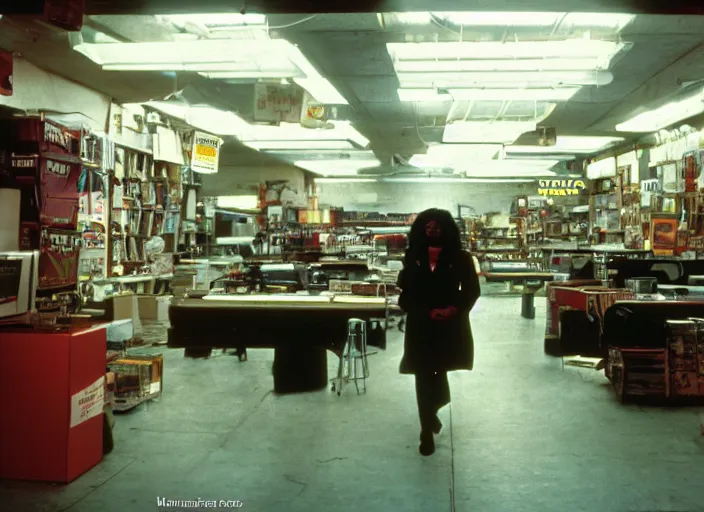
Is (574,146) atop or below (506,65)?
atop

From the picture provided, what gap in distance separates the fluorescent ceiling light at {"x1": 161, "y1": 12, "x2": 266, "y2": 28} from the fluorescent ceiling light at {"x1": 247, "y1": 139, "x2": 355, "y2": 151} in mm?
5601

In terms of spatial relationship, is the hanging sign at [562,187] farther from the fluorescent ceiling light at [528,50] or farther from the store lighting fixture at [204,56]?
the store lighting fixture at [204,56]

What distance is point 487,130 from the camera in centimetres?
839

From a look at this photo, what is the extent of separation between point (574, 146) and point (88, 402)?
1156 cm

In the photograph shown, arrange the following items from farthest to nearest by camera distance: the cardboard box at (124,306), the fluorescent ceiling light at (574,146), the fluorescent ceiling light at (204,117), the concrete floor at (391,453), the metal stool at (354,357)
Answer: the fluorescent ceiling light at (574,146), the fluorescent ceiling light at (204,117), the cardboard box at (124,306), the metal stool at (354,357), the concrete floor at (391,453)

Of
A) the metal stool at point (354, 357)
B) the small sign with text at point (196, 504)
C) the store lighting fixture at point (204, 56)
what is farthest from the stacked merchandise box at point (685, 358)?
the store lighting fixture at point (204, 56)

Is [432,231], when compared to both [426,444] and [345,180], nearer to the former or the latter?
[426,444]

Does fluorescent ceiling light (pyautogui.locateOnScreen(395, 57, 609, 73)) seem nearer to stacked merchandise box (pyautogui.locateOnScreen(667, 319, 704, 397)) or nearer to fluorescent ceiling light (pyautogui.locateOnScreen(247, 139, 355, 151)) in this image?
stacked merchandise box (pyautogui.locateOnScreen(667, 319, 704, 397))

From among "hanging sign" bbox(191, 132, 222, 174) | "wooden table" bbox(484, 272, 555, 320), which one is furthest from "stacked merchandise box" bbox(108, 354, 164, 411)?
"wooden table" bbox(484, 272, 555, 320)

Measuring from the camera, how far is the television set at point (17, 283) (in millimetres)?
4020

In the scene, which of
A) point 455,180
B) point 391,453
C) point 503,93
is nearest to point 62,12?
point 391,453

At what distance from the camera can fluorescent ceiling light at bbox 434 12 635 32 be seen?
5.05 metres

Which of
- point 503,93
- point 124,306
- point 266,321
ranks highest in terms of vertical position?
point 503,93

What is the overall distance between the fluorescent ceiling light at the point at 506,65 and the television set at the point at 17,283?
→ 3.50 meters
